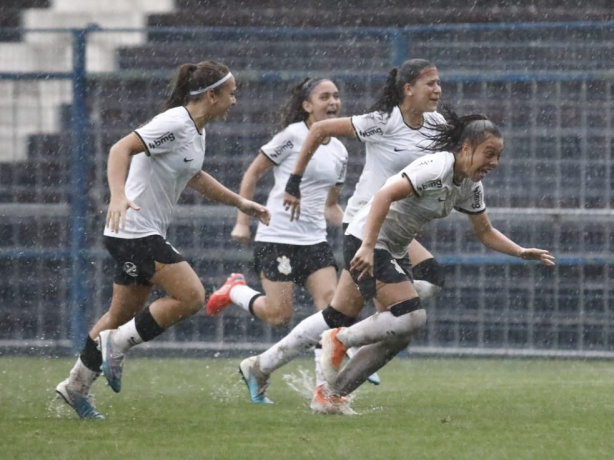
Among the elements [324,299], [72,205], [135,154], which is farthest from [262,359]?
[72,205]

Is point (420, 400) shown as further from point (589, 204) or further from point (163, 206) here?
point (589, 204)

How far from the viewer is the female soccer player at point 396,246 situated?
6156mm

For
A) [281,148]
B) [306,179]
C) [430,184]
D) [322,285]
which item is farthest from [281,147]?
[430,184]

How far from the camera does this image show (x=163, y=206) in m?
6.86

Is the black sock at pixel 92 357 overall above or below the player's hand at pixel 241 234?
below

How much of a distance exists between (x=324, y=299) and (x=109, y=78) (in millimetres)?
3483

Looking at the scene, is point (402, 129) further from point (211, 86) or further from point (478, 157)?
point (478, 157)

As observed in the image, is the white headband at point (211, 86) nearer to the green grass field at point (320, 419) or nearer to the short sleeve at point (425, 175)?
the short sleeve at point (425, 175)

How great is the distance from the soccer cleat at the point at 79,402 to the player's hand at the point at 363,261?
1.55 m

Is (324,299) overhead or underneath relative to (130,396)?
overhead

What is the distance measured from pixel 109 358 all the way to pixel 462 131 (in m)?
1.93

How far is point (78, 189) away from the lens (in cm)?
1077

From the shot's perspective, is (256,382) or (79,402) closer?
(79,402)

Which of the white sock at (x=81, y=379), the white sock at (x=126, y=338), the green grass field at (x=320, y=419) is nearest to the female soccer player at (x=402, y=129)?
the green grass field at (x=320, y=419)
